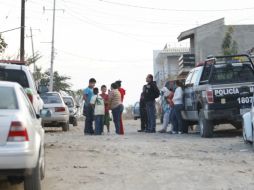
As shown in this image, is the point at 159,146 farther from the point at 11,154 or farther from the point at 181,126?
the point at 11,154

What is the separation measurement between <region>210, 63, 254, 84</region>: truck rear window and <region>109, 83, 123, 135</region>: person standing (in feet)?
11.1

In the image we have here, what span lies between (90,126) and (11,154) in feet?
40.3

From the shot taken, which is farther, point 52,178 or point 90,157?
point 90,157

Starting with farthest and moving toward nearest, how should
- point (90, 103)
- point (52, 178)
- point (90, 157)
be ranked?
1. point (90, 103)
2. point (90, 157)
3. point (52, 178)

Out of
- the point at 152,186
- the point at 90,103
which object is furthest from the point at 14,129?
the point at 90,103

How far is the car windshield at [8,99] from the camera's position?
749cm

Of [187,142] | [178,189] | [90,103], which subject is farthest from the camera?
[90,103]

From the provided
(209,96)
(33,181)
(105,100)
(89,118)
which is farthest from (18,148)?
(105,100)

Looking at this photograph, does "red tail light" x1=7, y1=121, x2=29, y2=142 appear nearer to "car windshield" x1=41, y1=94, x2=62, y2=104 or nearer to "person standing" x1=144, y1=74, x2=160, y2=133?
"person standing" x1=144, y1=74, x2=160, y2=133

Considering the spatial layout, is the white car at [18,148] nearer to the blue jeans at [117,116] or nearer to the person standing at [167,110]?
the blue jeans at [117,116]

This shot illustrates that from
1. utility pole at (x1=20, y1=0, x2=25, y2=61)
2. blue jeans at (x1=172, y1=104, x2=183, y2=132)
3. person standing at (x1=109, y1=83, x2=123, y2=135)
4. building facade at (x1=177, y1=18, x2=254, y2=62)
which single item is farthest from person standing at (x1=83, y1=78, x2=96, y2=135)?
building facade at (x1=177, y1=18, x2=254, y2=62)

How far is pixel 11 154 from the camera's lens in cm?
689

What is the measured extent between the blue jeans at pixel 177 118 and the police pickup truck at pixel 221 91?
2.31 ft

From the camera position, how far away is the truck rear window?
1669cm
